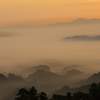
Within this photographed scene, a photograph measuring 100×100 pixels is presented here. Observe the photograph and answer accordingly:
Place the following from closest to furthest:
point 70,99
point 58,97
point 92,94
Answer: point 70,99 < point 92,94 < point 58,97

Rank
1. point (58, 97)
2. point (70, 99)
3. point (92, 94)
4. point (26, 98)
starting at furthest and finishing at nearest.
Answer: point (58, 97) → point (92, 94) → point (70, 99) → point (26, 98)

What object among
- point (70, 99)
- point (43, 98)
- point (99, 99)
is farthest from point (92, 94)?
point (43, 98)

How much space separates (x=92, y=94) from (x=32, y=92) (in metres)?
25.2

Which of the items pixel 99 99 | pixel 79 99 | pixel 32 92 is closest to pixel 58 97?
pixel 79 99

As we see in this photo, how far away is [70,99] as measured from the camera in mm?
91688

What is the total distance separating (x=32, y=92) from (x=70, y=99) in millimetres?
15092

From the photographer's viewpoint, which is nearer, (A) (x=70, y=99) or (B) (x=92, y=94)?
(A) (x=70, y=99)

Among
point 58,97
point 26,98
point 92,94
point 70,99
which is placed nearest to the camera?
point 26,98

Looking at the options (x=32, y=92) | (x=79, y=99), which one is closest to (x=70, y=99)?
(x=79, y=99)

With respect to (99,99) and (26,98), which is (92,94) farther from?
(26,98)

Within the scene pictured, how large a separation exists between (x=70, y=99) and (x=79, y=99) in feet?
25.7

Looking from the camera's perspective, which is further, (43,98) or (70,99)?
(70,99)

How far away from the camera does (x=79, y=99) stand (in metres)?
98.4

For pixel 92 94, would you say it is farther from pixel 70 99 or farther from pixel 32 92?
Answer: pixel 32 92
